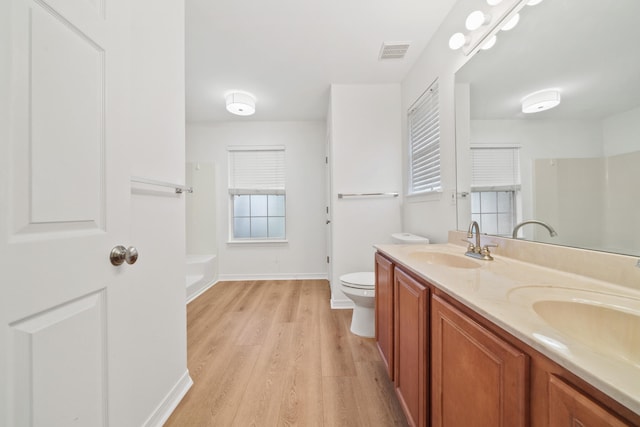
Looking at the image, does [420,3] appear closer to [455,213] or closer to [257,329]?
[455,213]

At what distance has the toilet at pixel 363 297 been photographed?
5.99ft

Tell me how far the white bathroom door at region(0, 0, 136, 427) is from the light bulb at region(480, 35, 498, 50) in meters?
1.71

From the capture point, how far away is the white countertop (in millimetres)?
340

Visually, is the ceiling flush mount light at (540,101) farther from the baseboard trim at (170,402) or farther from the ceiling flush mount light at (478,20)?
the baseboard trim at (170,402)

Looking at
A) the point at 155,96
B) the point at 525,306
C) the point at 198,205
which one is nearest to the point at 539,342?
the point at 525,306

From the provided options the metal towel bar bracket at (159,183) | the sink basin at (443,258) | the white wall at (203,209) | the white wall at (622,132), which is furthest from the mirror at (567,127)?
the white wall at (203,209)

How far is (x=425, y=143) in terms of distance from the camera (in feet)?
6.72

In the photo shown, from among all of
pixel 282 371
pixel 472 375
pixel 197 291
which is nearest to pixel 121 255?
pixel 472 375

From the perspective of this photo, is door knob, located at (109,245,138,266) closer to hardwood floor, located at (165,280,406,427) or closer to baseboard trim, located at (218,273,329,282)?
hardwood floor, located at (165,280,406,427)

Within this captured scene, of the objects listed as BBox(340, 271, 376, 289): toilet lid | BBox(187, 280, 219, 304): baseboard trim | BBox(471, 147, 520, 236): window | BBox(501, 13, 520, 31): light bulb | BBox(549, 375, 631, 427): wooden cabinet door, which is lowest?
BBox(187, 280, 219, 304): baseboard trim

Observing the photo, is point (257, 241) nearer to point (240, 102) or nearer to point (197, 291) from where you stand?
point (197, 291)

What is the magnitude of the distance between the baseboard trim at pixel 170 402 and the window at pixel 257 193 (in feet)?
7.79

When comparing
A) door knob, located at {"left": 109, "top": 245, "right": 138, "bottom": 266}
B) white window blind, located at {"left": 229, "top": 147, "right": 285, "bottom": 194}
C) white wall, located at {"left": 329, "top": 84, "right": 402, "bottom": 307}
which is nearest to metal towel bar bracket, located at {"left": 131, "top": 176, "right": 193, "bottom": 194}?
door knob, located at {"left": 109, "top": 245, "right": 138, "bottom": 266}

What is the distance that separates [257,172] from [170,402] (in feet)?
9.54
